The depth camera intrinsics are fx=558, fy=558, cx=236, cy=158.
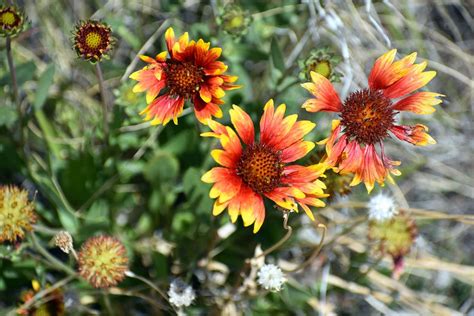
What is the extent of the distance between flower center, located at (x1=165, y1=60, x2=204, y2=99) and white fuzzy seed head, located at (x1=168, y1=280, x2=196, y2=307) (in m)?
0.64

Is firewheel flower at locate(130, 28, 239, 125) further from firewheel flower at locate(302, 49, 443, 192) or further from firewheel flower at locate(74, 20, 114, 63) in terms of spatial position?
firewheel flower at locate(302, 49, 443, 192)

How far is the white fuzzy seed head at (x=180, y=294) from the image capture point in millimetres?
1832

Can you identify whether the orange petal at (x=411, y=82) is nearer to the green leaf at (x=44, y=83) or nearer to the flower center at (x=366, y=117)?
the flower center at (x=366, y=117)

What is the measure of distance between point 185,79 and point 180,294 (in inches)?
27.8

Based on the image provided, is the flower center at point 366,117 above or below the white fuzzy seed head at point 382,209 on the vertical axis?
above

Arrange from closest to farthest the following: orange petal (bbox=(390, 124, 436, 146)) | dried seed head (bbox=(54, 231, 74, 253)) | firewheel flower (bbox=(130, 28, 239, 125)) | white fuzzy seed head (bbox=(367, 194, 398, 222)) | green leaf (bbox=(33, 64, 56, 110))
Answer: dried seed head (bbox=(54, 231, 74, 253)) → firewheel flower (bbox=(130, 28, 239, 125)) → orange petal (bbox=(390, 124, 436, 146)) → white fuzzy seed head (bbox=(367, 194, 398, 222)) → green leaf (bbox=(33, 64, 56, 110))

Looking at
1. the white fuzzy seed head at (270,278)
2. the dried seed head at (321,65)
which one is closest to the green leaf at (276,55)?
the dried seed head at (321,65)

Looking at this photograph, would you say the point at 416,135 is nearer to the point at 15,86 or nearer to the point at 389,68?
the point at 389,68

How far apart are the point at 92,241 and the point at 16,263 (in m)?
0.52

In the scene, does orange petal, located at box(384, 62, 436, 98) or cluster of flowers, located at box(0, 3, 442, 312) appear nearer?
cluster of flowers, located at box(0, 3, 442, 312)

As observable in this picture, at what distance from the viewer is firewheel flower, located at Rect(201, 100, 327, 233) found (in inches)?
61.4

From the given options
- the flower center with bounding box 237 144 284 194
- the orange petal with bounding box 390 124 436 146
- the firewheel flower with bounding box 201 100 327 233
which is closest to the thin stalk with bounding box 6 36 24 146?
the firewheel flower with bounding box 201 100 327 233

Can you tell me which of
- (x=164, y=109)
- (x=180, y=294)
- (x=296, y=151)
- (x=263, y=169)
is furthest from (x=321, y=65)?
(x=180, y=294)

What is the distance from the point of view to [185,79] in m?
1.74
